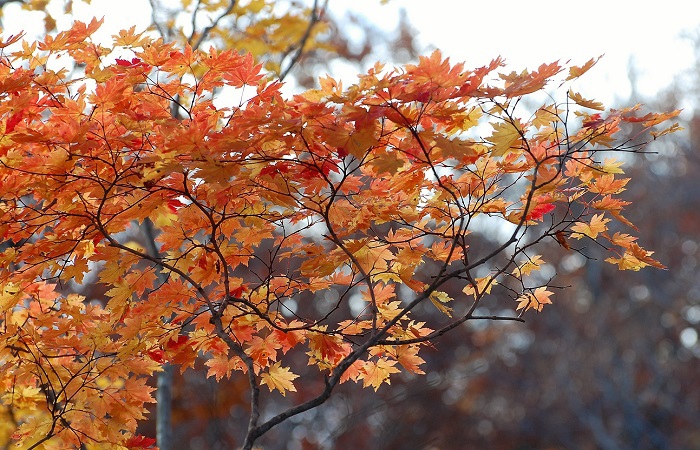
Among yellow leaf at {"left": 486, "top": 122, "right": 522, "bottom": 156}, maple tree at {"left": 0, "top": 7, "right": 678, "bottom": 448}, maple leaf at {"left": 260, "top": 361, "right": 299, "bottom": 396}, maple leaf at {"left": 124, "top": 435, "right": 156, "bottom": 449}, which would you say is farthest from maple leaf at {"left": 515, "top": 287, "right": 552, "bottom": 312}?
maple leaf at {"left": 124, "top": 435, "right": 156, "bottom": 449}

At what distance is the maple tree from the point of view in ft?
6.07

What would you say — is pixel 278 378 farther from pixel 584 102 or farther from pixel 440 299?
pixel 584 102

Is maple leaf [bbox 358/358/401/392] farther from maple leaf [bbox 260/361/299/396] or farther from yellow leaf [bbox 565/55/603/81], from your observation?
yellow leaf [bbox 565/55/603/81]

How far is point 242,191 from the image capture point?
216cm

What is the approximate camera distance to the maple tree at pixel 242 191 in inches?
72.8

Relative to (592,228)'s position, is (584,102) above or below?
above

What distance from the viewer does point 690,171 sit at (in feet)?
53.3

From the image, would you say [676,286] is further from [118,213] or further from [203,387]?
[118,213]

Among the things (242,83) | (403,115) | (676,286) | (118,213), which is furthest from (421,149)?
(676,286)

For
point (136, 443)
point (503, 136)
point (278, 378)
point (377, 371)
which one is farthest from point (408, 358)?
point (136, 443)

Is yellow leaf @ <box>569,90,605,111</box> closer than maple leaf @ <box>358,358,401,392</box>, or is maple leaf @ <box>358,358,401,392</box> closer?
yellow leaf @ <box>569,90,605,111</box>

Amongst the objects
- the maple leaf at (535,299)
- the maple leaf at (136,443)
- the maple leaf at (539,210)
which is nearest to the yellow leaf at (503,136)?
the maple leaf at (539,210)

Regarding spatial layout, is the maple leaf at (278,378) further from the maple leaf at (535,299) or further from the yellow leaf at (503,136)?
the yellow leaf at (503,136)

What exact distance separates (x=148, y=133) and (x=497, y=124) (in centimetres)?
91
